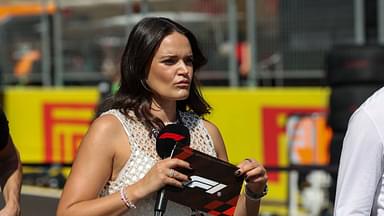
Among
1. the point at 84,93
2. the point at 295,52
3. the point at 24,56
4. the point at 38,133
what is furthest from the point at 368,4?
the point at 24,56

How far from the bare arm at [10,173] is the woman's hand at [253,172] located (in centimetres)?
100

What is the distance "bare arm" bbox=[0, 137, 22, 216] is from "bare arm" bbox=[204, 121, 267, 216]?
81 cm

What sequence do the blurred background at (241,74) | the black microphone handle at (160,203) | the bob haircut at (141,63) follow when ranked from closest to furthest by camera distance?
the black microphone handle at (160,203), the bob haircut at (141,63), the blurred background at (241,74)

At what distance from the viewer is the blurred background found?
878 centimetres

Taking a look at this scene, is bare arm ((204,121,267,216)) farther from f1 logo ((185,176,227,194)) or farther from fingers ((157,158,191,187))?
fingers ((157,158,191,187))

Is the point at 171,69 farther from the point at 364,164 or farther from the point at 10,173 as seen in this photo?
the point at 10,173

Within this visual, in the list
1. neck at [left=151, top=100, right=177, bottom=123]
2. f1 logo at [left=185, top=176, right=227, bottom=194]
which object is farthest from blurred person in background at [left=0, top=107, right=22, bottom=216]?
f1 logo at [left=185, top=176, right=227, bottom=194]

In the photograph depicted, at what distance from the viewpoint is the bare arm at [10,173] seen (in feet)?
11.2

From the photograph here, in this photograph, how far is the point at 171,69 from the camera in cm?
296

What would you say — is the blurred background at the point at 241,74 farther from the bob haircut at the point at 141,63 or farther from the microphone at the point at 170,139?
the microphone at the point at 170,139

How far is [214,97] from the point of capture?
422 inches

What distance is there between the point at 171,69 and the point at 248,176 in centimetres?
44

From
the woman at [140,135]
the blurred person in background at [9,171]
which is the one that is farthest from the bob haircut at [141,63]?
the blurred person in background at [9,171]

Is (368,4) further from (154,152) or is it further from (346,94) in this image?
(154,152)
